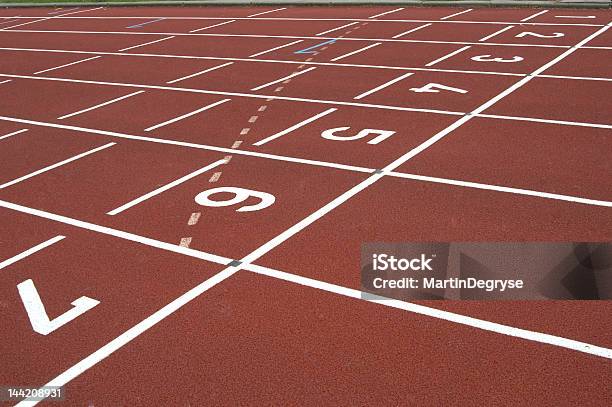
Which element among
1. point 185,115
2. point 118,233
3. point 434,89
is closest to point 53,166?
point 185,115

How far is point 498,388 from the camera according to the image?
4.44 metres

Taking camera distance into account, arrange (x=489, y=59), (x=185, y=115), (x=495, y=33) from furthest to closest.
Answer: (x=495, y=33)
(x=489, y=59)
(x=185, y=115)

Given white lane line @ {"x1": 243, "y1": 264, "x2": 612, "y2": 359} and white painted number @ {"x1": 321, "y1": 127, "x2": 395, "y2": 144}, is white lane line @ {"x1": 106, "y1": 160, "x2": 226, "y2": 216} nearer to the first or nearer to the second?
white painted number @ {"x1": 321, "y1": 127, "x2": 395, "y2": 144}

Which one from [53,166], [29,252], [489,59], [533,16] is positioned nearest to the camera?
[29,252]

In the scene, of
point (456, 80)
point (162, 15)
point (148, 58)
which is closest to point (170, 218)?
point (456, 80)

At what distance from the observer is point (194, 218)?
732cm

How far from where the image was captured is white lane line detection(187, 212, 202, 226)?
7.20 m

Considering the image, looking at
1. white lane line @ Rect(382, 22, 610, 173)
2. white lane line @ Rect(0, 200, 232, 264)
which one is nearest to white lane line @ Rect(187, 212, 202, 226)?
white lane line @ Rect(0, 200, 232, 264)

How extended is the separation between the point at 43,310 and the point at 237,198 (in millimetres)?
2671

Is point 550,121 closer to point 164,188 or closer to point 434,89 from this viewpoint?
point 434,89

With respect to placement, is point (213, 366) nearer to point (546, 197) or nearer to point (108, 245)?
point (108, 245)

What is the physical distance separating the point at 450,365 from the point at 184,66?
41.0 feet

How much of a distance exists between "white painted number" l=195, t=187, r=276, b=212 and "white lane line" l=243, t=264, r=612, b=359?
1363mm

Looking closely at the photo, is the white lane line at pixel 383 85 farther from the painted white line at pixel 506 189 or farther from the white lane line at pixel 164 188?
the painted white line at pixel 506 189
